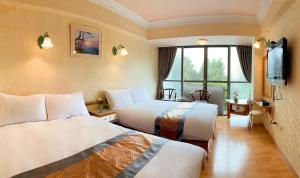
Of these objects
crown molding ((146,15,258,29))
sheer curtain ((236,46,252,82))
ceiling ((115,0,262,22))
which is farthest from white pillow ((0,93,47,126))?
sheer curtain ((236,46,252,82))

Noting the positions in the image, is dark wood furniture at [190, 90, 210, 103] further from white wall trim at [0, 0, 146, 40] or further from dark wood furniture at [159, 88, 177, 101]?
white wall trim at [0, 0, 146, 40]

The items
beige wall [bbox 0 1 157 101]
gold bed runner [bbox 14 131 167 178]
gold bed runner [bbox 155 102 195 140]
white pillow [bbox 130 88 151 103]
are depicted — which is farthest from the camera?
white pillow [bbox 130 88 151 103]

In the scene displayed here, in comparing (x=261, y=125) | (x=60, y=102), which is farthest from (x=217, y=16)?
(x=60, y=102)

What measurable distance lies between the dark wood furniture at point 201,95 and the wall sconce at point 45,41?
4.24 m

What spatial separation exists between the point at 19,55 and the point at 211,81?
4983 mm

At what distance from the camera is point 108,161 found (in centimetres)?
139

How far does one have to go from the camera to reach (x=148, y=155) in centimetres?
154

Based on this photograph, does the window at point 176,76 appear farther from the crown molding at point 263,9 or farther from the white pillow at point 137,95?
the crown molding at point 263,9

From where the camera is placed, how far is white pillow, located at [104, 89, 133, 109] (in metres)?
3.81

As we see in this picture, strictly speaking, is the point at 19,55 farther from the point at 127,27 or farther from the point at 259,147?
the point at 259,147

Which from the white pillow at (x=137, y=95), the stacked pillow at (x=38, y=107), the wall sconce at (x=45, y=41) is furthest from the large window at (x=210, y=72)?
the wall sconce at (x=45, y=41)

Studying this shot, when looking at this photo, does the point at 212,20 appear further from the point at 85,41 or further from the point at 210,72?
the point at 85,41

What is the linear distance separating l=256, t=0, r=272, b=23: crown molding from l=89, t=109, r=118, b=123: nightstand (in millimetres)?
3332

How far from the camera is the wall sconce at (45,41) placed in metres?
2.68
